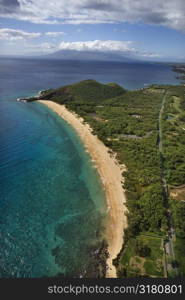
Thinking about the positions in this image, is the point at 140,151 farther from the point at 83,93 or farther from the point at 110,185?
the point at 83,93

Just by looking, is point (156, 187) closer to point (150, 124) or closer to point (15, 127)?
point (150, 124)

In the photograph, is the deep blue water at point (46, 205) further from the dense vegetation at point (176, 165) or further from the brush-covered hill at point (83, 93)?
the brush-covered hill at point (83, 93)

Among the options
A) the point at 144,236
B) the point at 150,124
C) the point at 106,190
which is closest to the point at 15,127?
the point at 106,190

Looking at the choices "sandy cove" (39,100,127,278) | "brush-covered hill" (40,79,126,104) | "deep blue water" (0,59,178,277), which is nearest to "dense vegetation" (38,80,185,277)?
"brush-covered hill" (40,79,126,104)

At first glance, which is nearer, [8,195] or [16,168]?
[8,195]

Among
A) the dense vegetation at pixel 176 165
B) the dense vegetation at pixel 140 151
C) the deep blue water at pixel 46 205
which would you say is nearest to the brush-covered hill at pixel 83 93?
the dense vegetation at pixel 140 151
